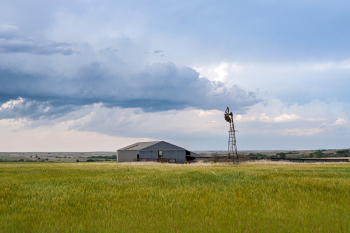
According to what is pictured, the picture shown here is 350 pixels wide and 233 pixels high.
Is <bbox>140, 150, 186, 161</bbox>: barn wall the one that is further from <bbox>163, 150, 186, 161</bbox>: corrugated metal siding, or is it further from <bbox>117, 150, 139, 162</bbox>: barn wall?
<bbox>117, 150, 139, 162</bbox>: barn wall

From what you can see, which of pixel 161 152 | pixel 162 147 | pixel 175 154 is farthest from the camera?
pixel 161 152

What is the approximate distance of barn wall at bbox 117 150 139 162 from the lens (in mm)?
62438

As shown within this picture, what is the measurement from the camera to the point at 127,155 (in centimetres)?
6362

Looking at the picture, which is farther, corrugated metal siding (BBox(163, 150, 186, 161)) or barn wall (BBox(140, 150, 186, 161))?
corrugated metal siding (BBox(163, 150, 186, 161))

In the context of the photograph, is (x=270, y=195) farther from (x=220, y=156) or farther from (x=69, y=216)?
(x=220, y=156)

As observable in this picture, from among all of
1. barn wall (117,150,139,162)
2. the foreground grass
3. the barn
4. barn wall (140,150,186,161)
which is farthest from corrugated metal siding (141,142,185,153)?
the foreground grass

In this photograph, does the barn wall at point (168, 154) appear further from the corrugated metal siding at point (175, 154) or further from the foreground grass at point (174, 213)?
the foreground grass at point (174, 213)

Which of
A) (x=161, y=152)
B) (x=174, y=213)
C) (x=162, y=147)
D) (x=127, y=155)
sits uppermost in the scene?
(x=162, y=147)

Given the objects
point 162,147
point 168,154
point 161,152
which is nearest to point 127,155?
point 161,152

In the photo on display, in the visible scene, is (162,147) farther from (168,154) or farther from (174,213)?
(174,213)

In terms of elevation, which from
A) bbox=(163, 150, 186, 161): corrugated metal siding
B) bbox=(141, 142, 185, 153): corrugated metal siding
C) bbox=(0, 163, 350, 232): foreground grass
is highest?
bbox=(141, 142, 185, 153): corrugated metal siding

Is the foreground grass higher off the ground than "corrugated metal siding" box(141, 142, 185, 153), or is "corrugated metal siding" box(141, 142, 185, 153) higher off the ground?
"corrugated metal siding" box(141, 142, 185, 153)

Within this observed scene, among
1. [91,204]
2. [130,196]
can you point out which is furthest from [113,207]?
[130,196]

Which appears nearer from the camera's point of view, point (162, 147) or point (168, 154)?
point (168, 154)
